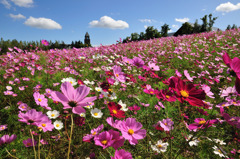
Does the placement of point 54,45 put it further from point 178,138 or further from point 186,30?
point 186,30

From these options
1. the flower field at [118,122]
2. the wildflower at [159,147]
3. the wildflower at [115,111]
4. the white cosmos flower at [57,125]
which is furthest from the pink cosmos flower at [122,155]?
the white cosmos flower at [57,125]

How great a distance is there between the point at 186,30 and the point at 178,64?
3969 centimetres

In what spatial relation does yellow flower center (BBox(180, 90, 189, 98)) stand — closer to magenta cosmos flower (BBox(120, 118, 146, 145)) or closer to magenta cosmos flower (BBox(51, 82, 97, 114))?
magenta cosmos flower (BBox(120, 118, 146, 145))

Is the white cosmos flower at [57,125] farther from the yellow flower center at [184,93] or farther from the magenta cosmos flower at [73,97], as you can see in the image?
the yellow flower center at [184,93]

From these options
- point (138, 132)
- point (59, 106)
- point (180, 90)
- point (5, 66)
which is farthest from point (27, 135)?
point (5, 66)

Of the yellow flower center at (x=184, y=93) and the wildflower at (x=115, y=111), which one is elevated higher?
the yellow flower center at (x=184, y=93)

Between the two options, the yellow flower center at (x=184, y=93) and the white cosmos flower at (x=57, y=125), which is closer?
the yellow flower center at (x=184, y=93)

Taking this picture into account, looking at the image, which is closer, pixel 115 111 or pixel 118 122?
pixel 118 122

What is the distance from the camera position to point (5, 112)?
184 cm

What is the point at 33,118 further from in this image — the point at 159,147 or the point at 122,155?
the point at 159,147

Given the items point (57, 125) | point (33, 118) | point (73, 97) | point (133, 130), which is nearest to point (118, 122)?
point (133, 130)

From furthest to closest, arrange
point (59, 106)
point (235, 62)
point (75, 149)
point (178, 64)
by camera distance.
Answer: point (178, 64) < point (59, 106) < point (75, 149) < point (235, 62)

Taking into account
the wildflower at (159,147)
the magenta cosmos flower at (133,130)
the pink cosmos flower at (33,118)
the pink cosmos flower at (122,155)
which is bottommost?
the wildflower at (159,147)

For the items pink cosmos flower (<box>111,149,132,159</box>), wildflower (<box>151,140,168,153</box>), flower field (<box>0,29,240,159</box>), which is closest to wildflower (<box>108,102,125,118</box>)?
flower field (<box>0,29,240,159</box>)
